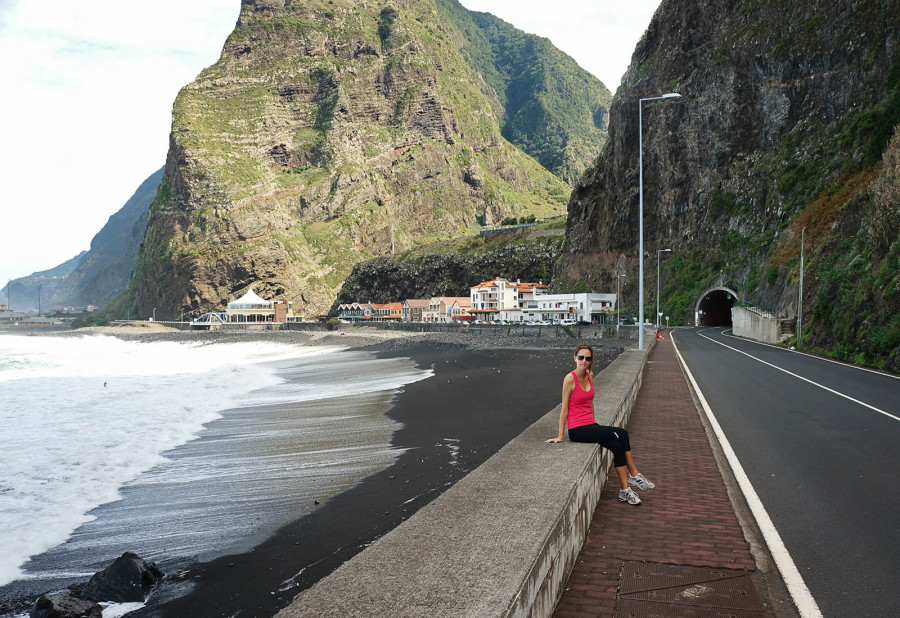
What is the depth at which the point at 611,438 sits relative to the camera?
20.7 ft

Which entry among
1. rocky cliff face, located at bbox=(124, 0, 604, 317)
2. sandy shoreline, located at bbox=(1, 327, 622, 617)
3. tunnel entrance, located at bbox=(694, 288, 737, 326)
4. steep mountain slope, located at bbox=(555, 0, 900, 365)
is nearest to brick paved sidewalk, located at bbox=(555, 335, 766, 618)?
sandy shoreline, located at bbox=(1, 327, 622, 617)

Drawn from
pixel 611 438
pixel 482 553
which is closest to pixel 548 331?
pixel 611 438

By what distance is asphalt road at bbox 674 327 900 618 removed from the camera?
14.7 ft

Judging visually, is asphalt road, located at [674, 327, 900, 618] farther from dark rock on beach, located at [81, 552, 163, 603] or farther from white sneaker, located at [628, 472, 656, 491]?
dark rock on beach, located at [81, 552, 163, 603]

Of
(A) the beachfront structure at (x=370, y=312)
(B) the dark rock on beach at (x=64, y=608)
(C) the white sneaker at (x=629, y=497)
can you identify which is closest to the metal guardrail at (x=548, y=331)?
(A) the beachfront structure at (x=370, y=312)

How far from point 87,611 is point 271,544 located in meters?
1.93

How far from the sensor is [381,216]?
17575cm

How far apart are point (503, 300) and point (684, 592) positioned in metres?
104

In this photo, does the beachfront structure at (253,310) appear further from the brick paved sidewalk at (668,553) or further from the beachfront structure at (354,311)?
the brick paved sidewalk at (668,553)

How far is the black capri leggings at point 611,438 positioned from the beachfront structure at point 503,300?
310 feet

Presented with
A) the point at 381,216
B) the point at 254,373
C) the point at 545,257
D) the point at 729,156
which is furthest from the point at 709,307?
the point at 381,216

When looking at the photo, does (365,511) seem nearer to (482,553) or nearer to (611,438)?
(611,438)

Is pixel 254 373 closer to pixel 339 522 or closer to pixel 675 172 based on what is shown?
pixel 339 522

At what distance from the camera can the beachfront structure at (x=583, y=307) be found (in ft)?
286
